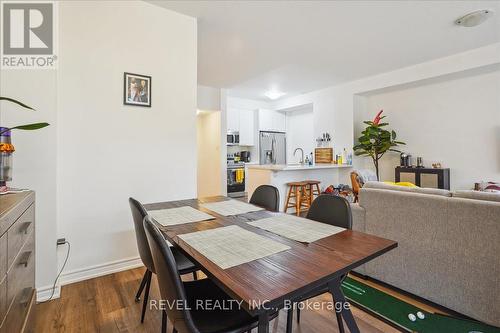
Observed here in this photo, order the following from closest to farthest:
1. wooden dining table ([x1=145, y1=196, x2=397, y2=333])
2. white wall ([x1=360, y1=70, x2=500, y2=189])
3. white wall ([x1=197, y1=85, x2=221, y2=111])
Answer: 1. wooden dining table ([x1=145, y1=196, x2=397, y2=333])
2. white wall ([x1=360, y1=70, x2=500, y2=189])
3. white wall ([x1=197, y1=85, x2=221, y2=111])

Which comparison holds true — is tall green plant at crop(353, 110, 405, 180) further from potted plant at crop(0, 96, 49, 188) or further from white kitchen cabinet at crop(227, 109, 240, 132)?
potted plant at crop(0, 96, 49, 188)

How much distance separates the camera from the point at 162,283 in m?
0.96

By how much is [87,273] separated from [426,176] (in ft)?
16.5

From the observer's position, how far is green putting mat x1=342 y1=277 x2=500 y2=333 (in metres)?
1.56

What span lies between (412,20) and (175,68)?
2736mm

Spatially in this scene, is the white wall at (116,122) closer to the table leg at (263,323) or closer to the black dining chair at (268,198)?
the black dining chair at (268,198)

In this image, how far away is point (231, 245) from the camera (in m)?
1.11

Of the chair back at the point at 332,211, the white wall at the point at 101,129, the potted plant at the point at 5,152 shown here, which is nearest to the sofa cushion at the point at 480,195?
the chair back at the point at 332,211

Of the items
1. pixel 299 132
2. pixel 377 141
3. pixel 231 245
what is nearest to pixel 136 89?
pixel 231 245

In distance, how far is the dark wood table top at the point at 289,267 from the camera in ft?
2.42

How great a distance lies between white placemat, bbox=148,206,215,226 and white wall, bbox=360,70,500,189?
456 cm

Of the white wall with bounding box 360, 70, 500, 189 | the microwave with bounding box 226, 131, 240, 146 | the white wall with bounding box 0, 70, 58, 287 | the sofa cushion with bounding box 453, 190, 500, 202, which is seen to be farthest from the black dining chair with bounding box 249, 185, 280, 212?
the microwave with bounding box 226, 131, 240, 146

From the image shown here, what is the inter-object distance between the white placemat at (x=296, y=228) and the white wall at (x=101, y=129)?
153 cm

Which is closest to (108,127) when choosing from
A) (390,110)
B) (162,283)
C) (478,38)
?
(162,283)
